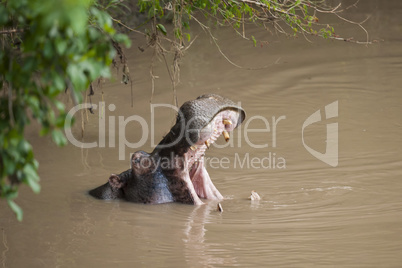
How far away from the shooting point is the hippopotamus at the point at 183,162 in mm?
3916

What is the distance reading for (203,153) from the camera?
4.12 metres

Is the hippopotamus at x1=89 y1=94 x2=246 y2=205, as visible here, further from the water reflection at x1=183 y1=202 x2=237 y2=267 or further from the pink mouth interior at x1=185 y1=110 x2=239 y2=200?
the water reflection at x1=183 y1=202 x2=237 y2=267

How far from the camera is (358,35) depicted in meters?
8.55

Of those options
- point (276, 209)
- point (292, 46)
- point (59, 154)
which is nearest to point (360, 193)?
point (276, 209)

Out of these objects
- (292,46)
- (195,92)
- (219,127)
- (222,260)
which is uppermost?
(292,46)

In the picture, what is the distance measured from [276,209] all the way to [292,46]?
184 inches

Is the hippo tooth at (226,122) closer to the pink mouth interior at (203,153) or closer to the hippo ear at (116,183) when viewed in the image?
the pink mouth interior at (203,153)

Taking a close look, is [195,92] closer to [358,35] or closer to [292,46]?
[292,46]

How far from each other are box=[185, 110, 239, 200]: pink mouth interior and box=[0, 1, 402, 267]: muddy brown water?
6.1 inches
